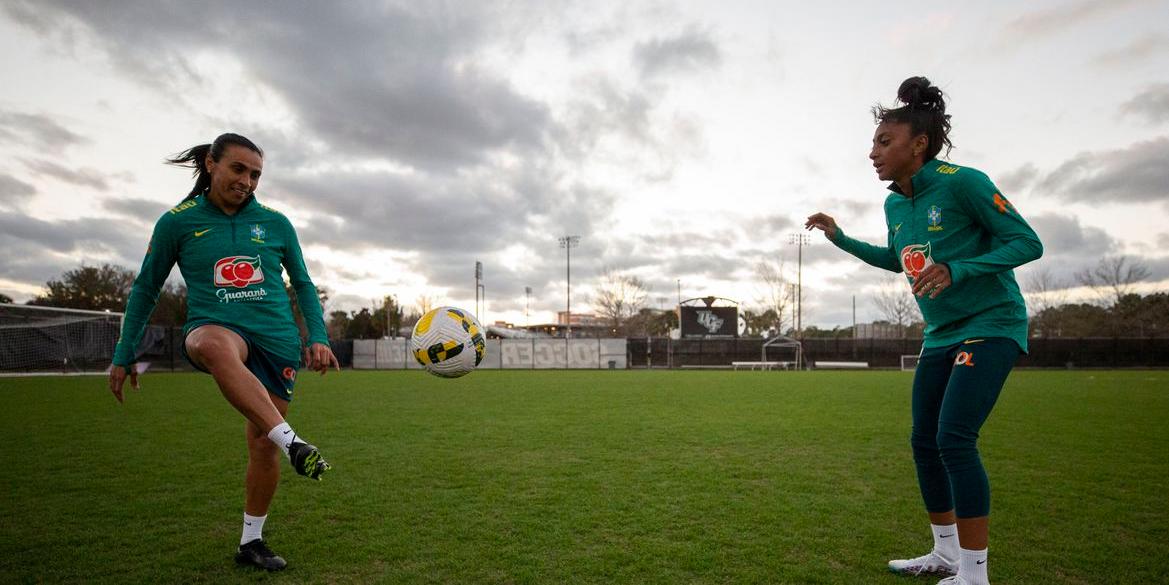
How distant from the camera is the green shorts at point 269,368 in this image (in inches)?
146

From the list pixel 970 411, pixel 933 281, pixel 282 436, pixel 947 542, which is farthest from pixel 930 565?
pixel 282 436

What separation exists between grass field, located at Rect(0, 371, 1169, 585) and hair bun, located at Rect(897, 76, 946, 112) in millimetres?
2710

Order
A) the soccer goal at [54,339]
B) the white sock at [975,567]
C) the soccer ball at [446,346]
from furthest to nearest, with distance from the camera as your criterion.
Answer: the soccer goal at [54,339] < the soccer ball at [446,346] < the white sock at [975,567]

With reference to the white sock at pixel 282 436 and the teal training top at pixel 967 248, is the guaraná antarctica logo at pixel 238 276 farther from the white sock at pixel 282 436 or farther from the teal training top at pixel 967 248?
the teal training top at pixel 967 248

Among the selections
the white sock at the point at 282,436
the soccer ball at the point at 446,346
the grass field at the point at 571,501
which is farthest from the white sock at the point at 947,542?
the white sock at the point at 282,436

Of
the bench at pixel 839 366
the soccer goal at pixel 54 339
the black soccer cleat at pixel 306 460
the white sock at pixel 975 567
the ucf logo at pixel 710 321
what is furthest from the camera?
the ucf logo at pixel 710 321

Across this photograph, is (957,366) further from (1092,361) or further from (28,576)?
(1092,361)

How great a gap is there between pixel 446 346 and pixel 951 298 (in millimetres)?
3505

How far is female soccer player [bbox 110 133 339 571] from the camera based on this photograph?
144 inches

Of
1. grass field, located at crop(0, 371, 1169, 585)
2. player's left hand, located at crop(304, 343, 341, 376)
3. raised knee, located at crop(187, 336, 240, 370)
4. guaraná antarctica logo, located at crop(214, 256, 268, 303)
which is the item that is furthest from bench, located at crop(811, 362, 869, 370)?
raised knee, located at crop(187, 336, 240, 370)

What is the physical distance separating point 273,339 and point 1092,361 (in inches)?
2214

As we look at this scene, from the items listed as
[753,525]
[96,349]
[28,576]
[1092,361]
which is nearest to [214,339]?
[28,576]

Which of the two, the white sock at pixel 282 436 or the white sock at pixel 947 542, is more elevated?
the white sock at pixel 282 436

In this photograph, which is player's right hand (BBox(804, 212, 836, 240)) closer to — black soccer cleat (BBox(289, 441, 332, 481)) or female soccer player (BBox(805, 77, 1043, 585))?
female soccer player (BBox(805, 77, 1043, 585))
